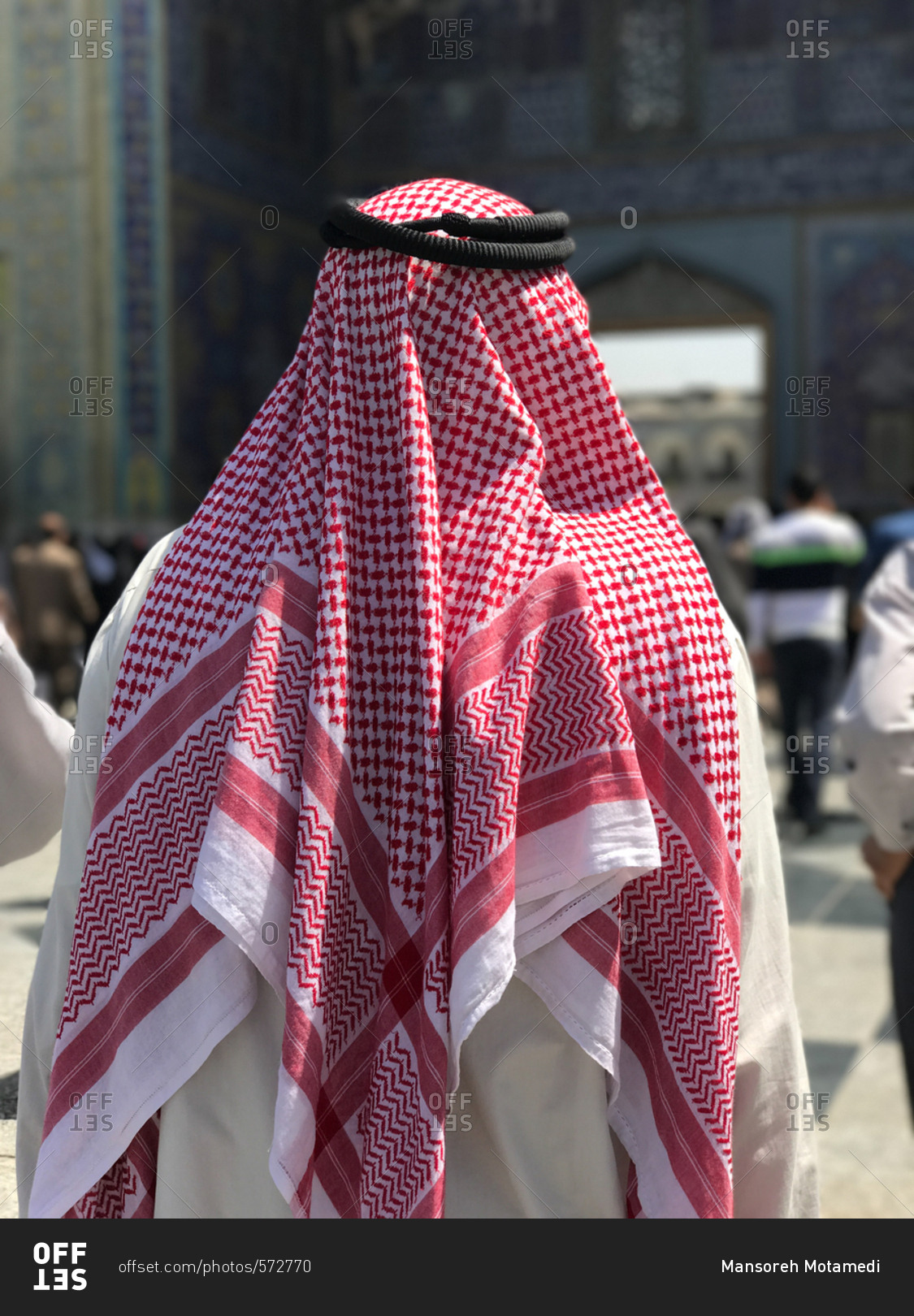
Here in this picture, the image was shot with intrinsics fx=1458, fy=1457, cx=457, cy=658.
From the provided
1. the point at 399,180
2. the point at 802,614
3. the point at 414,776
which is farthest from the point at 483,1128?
the point at 399,180

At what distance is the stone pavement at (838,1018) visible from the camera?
1539 mm

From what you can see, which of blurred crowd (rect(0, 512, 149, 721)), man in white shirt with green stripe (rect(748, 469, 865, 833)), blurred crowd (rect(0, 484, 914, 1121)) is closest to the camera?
blurred crowd (rect(0, 484, 914, 1121))

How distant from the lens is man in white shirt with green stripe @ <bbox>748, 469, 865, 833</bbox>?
5406 mm

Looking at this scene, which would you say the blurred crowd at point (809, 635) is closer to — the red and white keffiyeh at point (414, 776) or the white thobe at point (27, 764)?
the white thobe at point (27, 764)

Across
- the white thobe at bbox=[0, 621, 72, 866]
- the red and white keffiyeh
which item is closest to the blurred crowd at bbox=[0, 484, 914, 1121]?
the white thobe at bbox=[0, 621, 72, 866]

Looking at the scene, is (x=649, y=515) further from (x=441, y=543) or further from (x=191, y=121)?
(x=191, y=121)

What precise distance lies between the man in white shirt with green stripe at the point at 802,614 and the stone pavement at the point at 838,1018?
0.45 metres

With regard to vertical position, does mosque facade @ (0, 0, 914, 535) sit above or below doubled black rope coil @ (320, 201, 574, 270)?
below

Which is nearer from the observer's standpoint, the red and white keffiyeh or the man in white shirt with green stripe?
the red and white keffiyeh

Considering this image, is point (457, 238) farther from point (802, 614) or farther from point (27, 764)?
point (802, 614)

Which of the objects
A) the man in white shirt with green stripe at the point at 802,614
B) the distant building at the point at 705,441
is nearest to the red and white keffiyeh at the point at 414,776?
the man in white shirt with green stripe at the point at 802,614
